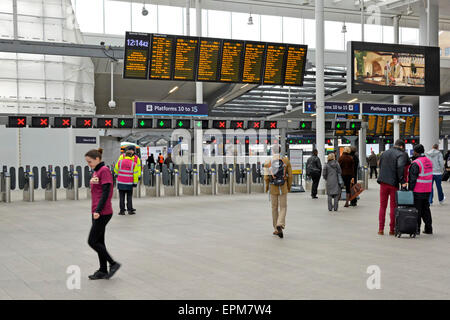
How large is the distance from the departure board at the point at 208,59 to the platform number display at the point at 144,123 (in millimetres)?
3242

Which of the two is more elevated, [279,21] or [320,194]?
[279,21]

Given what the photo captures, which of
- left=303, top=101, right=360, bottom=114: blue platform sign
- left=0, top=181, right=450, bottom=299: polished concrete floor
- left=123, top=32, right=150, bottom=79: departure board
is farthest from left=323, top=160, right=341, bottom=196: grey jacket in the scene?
left=303, top=101, right=360, bottom=114: blue platform sign

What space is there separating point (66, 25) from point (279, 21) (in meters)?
12.5

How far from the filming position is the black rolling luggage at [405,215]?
9.22m

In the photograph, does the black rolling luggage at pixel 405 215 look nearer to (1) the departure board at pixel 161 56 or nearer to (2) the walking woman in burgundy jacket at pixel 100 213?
(2) the walking woman in burgundy jacket at pixel 100 213

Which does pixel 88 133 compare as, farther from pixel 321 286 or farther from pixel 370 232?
pixel 321 286

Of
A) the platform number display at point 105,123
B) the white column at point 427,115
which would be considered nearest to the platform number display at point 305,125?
the white column at point 427,115

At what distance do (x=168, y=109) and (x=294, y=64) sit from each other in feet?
14.3

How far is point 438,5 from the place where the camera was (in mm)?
19094

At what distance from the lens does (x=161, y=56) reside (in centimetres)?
1655

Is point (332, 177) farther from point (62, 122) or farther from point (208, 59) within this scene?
point (62, 122)

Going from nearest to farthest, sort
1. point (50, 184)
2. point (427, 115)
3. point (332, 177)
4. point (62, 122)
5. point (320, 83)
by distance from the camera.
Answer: point (332, 177) → point (50, 184) → point (62, 122) → point (320, 83) → point (427, 115)

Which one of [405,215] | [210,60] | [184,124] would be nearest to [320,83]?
[210,60]
